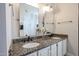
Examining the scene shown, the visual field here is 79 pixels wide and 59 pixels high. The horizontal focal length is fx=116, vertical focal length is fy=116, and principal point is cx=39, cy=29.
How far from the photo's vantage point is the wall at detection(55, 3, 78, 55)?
1.58 metres

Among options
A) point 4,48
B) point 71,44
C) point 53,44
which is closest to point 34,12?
point 53,44

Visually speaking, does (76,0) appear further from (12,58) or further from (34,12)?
(12,58)

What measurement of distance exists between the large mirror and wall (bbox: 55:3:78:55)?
153mm

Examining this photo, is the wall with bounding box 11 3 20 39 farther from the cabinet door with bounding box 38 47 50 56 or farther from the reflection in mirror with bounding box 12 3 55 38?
the cabinet door with bounding box 38 47 50 56

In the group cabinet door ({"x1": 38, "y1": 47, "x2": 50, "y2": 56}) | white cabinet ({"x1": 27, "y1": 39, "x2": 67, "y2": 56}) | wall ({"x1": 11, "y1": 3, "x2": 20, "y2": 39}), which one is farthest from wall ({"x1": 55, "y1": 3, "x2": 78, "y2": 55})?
wall ({"x1": 11, "y1": 3, "x2": 20, "y2": 39})

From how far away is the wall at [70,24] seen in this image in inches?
62.3

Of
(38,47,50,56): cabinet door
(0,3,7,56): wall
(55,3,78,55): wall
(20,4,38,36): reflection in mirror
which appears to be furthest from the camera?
(20,4,38,36): reflection in mirror

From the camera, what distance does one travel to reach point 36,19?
1.84 m

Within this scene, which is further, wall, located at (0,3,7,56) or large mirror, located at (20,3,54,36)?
large mirror, located at (20,3,54,36)

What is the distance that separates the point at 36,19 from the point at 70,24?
53cm

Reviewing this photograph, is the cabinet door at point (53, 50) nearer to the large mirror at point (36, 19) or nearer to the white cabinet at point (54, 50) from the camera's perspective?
the white cabinet at point (54, 50)

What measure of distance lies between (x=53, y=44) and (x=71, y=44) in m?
0.30

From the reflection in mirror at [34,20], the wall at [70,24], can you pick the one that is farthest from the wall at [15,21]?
the wall at [70,24]

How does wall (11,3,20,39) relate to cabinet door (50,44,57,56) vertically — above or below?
above
